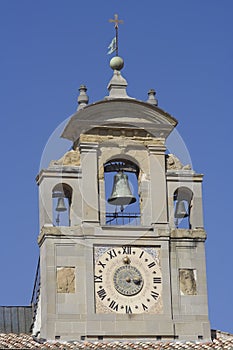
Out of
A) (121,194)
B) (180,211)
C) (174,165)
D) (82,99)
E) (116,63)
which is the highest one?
(116,63)

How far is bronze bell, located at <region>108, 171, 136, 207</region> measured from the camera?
49.2 m

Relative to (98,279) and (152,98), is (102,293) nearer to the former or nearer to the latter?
(98,279)

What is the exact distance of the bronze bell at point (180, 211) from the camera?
163 feet

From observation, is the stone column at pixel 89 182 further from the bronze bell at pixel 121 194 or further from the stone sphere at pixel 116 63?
the stone sphere at pixel 116 63

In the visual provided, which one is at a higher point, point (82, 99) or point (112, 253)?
point (82, 99)

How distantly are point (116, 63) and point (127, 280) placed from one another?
22.9 feet

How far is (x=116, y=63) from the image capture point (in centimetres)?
5050

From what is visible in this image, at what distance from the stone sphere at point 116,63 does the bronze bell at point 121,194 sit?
3.62 m

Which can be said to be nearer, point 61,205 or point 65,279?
point 65,279

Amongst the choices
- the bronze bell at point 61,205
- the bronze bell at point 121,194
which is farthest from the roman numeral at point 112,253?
the bronze bell at point 61,205

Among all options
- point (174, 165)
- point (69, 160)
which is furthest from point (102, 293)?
point (174, 165)

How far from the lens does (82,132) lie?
49.0m

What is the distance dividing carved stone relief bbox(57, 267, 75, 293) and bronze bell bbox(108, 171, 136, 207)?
2720 mm

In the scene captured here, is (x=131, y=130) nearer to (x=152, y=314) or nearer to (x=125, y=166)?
(x=125, y=166)
